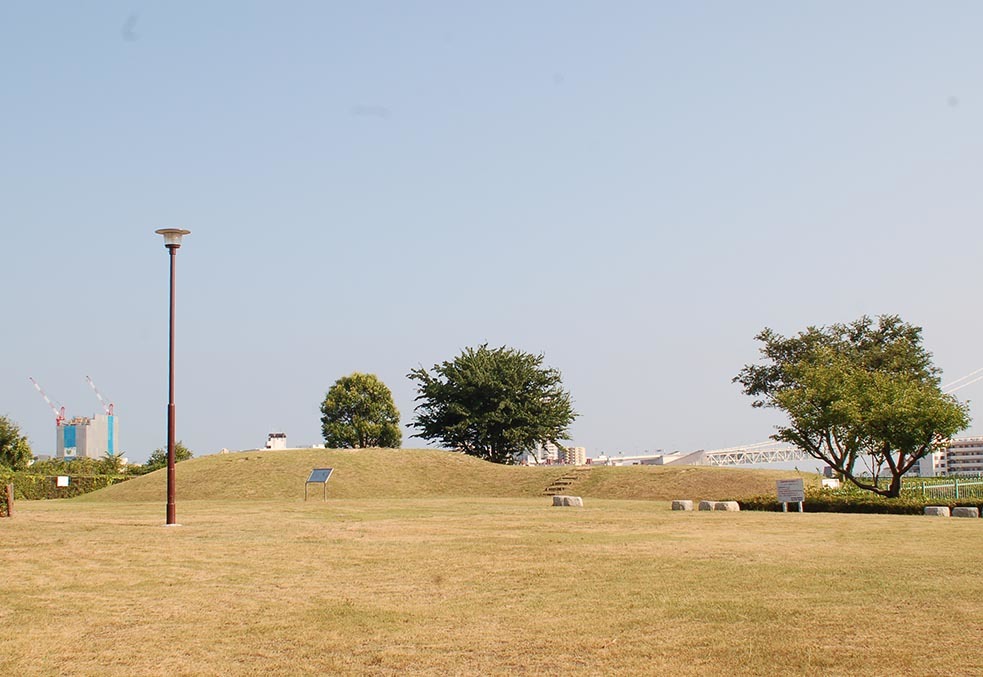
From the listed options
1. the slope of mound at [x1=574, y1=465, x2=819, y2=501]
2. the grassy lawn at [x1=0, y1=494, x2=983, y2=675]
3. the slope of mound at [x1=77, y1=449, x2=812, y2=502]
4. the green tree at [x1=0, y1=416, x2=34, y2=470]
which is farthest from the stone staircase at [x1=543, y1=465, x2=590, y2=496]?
the green tree at [x1=0, y1=416, x2=34, y2=470]

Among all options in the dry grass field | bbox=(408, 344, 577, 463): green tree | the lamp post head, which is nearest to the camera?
the dry grass field

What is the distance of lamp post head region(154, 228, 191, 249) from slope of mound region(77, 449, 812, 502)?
2038 centimetres

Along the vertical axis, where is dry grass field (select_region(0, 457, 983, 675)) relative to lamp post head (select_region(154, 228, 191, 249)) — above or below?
below

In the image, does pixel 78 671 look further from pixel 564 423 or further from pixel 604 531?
pixel 564 423

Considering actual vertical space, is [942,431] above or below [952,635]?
above

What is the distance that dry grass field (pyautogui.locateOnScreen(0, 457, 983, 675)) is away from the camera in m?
10.2

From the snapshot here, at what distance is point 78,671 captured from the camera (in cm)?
1007

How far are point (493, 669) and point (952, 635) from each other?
196 inches

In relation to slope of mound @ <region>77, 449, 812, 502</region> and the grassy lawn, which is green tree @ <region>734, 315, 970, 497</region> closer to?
slope of mound @ <region>77, 449, 812, 502</region>

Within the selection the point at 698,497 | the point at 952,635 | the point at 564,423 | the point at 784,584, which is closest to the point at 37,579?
the point at 784,584

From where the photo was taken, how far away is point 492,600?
44.0ft

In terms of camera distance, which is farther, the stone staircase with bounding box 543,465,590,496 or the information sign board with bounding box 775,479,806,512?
the stone staircase with bounding box 543,465,590,496

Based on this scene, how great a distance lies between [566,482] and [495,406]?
2236cm

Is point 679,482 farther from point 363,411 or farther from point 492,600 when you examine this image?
point 363,411
